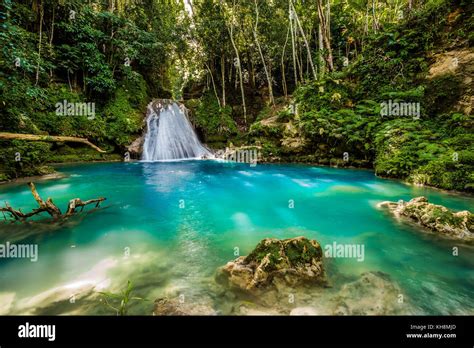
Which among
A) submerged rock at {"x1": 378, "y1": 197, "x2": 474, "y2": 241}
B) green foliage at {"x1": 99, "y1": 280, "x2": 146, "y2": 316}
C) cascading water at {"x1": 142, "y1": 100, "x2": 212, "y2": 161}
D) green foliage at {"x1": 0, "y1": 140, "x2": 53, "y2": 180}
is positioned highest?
cascading water at {"x1": 142, "y1": 100, "x2": 212, "y2": 161}

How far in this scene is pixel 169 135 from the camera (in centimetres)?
1884

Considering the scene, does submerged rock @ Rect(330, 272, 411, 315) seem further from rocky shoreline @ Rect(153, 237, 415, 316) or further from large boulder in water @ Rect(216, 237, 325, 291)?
large boulder in water @ Rect(216, 237, 325, 291)

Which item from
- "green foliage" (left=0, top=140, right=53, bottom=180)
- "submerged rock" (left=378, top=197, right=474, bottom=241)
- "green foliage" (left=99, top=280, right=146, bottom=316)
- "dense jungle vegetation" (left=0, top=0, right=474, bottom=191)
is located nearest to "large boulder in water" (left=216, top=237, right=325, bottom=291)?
"green foliage" (left=99, top=280, right=146, bottom=316)

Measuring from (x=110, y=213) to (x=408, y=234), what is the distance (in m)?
6.69

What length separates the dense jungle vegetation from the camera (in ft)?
31.5

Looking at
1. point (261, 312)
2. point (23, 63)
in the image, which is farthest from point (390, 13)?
point (261, 312)

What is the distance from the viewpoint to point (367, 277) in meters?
3.38

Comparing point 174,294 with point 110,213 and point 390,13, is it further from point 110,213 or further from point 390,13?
point 390,13

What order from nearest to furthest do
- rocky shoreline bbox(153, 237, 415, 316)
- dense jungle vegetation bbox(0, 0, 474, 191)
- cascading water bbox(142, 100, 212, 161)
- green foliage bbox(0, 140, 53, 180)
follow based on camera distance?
1. rocky shoreline bbox(153, 237, 415, 316)
2. green foliage bbox(0, 140, 53, 180)
3. dense jungle vegetation bbox(0, 0, 474, 191)
4. cascading water bbox(142, 100, 212, 161)

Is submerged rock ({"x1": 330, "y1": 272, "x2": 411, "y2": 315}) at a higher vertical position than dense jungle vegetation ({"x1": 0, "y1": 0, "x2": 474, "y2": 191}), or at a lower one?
lower

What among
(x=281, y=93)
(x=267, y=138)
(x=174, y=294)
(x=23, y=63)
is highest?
(x=281, y=93)

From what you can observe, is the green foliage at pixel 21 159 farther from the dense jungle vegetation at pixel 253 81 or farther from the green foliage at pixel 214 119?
the green foliage at pixel 214 119

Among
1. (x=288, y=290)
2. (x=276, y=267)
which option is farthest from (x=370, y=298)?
(x=276, y=267)

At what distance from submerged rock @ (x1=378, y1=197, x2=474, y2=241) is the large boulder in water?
2900 mm
